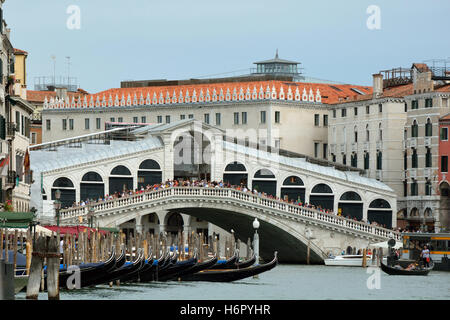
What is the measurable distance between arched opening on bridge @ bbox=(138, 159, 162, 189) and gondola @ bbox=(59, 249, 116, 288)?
3654 centimetres

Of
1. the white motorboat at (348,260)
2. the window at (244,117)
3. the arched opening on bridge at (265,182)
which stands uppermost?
the window at (244,117)

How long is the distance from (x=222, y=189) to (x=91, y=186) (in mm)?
7526

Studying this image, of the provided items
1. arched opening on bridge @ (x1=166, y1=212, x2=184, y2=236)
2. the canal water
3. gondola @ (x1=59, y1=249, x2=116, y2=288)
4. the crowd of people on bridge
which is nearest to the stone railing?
the crowd of people on bridge

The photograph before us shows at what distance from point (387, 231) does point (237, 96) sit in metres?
19.3

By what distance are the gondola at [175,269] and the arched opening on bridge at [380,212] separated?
29.4 m

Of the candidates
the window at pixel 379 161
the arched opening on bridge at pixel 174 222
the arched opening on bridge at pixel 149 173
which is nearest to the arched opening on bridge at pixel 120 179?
the arched opening on bridge at pixel 149 173

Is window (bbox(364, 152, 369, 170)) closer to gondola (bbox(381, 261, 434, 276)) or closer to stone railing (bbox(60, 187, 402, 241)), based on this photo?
stone railing (bbox(60, 187, 402, 241))

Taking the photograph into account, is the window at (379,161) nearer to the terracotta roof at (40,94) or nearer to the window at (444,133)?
the window at (444,133)

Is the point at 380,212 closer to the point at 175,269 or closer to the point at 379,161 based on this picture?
the point at 379,161

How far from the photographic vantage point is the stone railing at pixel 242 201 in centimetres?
8069

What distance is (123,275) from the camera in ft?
180

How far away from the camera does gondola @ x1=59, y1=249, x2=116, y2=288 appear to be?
49.6m

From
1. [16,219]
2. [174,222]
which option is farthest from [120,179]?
[16,219]
